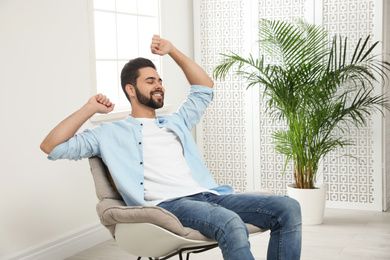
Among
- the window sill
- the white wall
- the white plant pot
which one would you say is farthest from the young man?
the white plant pot

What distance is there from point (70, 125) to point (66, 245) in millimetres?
1424

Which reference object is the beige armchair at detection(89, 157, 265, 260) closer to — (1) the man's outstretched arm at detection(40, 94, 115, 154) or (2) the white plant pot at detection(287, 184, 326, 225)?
(1) the man's outstretched arm at detection(40, 94, 115, 154)

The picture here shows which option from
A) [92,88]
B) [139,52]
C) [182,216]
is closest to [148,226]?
[182,216]

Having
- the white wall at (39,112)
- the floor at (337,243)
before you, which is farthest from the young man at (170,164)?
the floor at (337,243)

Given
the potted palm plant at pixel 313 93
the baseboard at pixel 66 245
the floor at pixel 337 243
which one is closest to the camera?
the baseboard at pixel 66 245

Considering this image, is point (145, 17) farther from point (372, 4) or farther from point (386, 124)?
point (386, 124)

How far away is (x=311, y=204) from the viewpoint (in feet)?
14.4

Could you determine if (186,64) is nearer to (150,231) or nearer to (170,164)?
(170,164)

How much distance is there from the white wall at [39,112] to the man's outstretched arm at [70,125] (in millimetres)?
850

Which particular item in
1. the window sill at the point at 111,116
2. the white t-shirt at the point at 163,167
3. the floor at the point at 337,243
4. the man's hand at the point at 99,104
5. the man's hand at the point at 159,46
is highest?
the man's hand at the point at 159,46

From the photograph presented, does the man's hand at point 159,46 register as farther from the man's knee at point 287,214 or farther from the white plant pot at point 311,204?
the white plant pot at point 311,204

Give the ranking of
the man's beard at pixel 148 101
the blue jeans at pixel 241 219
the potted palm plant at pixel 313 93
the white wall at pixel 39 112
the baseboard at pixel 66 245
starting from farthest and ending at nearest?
the potted palm plant at pixel 313 93 < the baseboard at pixel 66 245 < the white wall at pixel 39 112 < the man's beard at pixel 148 101 < the blue jeans at pixel 241 219

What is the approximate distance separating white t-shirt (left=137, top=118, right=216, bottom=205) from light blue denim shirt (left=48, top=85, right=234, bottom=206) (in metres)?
0.03

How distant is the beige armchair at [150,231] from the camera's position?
2418mm
